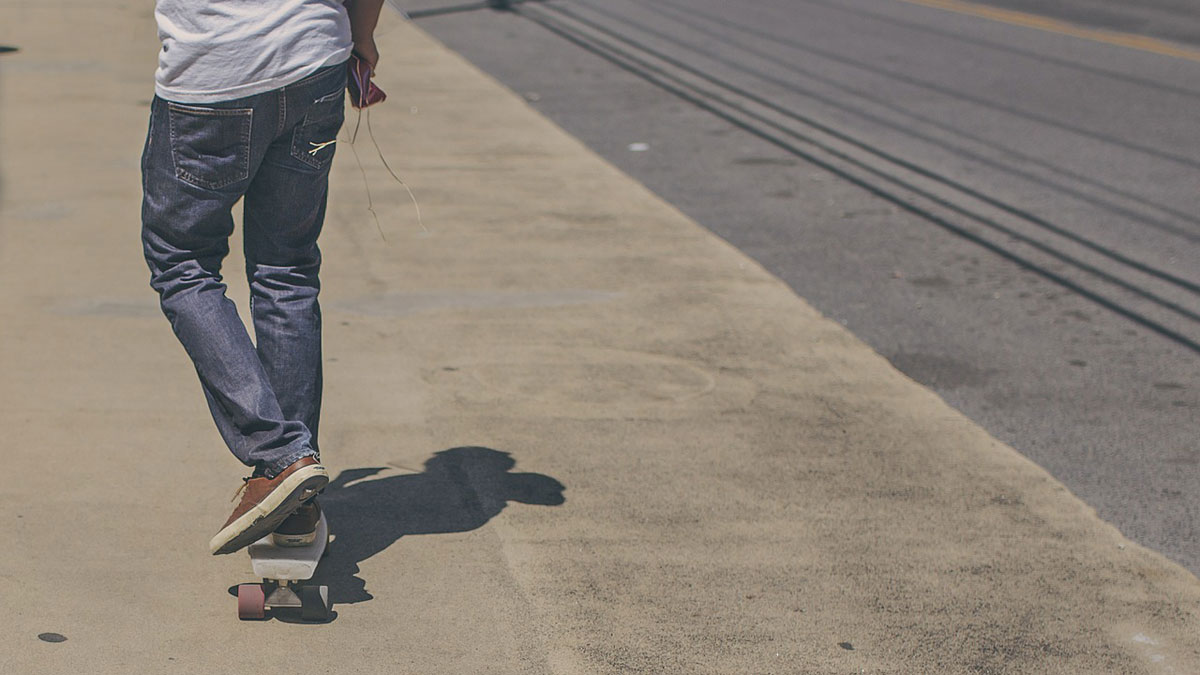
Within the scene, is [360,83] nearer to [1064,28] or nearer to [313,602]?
[313,602]

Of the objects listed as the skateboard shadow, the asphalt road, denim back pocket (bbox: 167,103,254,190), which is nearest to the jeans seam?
the skateboard shadow

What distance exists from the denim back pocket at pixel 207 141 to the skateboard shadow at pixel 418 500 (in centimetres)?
98

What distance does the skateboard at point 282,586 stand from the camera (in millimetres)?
3303

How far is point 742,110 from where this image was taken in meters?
11.3

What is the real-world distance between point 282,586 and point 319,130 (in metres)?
1.03

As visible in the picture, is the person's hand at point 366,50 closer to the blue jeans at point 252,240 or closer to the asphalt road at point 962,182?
the blue jeans at point 252,240

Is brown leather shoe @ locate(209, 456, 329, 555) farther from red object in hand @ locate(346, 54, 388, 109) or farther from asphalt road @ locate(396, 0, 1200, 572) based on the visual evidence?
asphalt road @ locate(396, 0, 1200, 572)

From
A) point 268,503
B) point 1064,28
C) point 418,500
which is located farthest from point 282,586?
point 1064,28

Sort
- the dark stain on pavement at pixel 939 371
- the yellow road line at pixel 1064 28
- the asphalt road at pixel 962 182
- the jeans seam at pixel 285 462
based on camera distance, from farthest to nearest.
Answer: the yellow road line at pixel 1064 28, the dark stain on pavement at pixel 939 371, the asphalt road at pixel 962 182, the jeans seam at pixel 285 462

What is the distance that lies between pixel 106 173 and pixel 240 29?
17.1ft

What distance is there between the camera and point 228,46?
3.20 metres

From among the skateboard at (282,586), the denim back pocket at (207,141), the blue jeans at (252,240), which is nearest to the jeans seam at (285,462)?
the blue jeans at (252,240)

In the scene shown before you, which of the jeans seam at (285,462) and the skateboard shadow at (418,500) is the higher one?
the jeans seam at (285,462)

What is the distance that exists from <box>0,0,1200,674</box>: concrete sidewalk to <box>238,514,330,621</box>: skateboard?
48 millimetres
